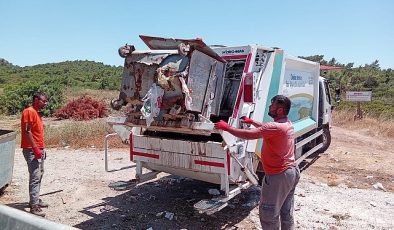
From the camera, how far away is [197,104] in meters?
4.89

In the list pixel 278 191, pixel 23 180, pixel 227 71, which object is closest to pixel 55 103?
pixel 23 180

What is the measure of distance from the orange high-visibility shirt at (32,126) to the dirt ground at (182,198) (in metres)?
1.11

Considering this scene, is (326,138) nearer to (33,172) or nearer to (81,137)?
(81,137)

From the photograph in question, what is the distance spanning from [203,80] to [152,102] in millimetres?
703

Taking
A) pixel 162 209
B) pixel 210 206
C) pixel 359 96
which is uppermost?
pixel 359 96

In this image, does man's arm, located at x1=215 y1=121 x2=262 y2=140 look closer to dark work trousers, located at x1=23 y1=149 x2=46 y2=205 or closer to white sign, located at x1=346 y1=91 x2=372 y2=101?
Answer: dark work trousers, located at x1=23 y1=149 x2=46 y2=205

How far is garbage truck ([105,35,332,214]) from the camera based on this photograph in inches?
189

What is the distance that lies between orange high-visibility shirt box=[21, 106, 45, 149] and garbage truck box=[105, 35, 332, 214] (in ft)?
3.41

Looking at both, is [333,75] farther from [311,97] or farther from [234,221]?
[234,221]

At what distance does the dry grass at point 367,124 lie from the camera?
46.9ft

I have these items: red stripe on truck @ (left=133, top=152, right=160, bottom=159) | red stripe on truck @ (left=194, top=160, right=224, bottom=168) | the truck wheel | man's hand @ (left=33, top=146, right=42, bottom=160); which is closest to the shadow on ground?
red stripe on truck @ (left=133, top=152, right=160, bottom=159)

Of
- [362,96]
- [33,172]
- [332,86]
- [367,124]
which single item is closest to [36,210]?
[33,172]

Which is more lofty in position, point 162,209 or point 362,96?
point 362,96

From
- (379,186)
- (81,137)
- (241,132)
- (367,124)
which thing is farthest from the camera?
(367,124)
